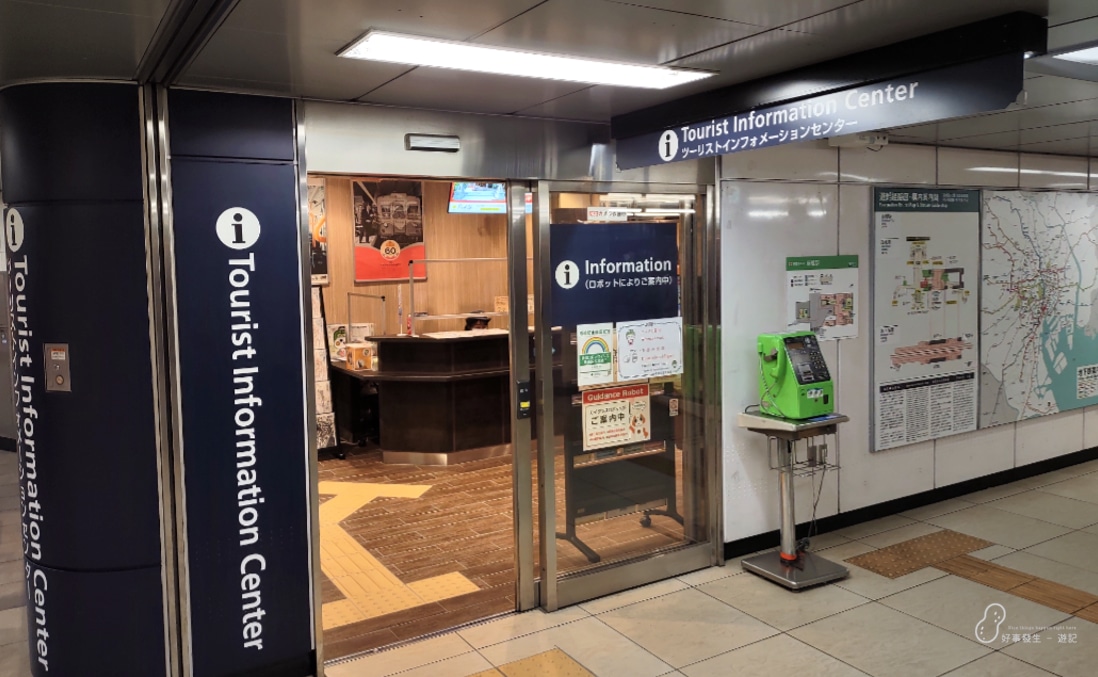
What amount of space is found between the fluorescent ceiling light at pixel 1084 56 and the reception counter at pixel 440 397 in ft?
16.9

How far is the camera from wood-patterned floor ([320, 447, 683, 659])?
14.4 feet

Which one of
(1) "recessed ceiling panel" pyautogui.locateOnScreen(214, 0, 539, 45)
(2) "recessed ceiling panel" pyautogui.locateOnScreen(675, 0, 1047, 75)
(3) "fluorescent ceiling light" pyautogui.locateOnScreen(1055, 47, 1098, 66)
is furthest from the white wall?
(1) "recessed ceiling panel" pyautogui.locateOnScreen(214, 0, 539, 45)

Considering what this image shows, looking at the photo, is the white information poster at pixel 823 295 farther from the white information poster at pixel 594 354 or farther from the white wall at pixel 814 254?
the white information poster at pixel 594 354

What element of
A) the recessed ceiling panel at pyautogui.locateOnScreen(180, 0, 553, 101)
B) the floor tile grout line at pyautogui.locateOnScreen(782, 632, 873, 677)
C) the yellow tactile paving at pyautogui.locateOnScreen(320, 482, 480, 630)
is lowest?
the floor tile grout line at pyautogui.locateOnScreen(782, 632, 873, 677)

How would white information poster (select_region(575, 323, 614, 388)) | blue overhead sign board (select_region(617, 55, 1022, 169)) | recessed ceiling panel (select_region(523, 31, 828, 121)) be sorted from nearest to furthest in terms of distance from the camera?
blue overhead sign board (select_region(617, 55, 1022, 169))
recessed ceiling panel (select_region(523, 31, 828, 121))
white information poster (select_region(575, 323, 614, 388))

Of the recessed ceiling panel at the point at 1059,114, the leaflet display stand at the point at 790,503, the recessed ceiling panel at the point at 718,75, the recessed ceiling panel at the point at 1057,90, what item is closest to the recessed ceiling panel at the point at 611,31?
the recessed ceiling panel at the point at 718,75

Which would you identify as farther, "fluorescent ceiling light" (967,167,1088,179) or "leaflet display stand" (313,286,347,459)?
"leaflet display stand" (313,286,347,459)

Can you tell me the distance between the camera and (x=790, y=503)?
480 cm

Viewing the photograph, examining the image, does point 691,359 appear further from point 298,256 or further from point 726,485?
point 298,256

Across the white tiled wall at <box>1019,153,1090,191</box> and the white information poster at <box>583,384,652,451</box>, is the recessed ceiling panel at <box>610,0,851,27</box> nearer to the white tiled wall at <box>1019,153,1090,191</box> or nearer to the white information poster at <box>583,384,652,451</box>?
the white information poster at <box>583,384,652,451</box>

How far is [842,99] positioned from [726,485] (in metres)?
2.60

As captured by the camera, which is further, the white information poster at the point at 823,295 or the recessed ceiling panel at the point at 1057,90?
the white information poster at the point at 823,295

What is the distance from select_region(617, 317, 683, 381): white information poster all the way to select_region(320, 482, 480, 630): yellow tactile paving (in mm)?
1527

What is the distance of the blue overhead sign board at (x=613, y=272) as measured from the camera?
443 centimetres
